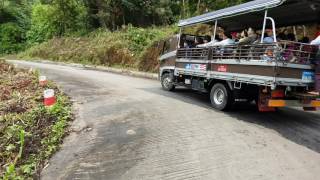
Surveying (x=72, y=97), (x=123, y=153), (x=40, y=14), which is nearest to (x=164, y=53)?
(x=72, y=97)

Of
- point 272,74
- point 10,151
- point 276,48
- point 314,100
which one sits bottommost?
point 10,151

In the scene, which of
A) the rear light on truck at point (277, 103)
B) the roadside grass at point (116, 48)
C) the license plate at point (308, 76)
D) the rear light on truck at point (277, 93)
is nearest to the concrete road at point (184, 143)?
the rear light on truck at point (277, 103)

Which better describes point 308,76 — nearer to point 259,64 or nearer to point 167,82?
point 259,64

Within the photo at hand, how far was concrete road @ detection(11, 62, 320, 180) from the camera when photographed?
612 centimetres

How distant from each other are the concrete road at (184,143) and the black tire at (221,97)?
248 millimetres

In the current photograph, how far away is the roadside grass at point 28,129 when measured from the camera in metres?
6.61

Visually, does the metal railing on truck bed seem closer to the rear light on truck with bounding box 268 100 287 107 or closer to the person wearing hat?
the person wearing hat

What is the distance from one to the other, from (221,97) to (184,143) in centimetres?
342

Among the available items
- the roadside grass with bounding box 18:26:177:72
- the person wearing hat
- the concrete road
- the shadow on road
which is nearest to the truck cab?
the person wearing hat

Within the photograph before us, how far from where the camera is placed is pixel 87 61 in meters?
28.6

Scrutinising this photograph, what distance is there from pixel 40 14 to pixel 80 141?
117ft

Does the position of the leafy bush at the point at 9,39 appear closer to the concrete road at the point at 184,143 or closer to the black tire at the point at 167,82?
the black tire at the point at 167,82

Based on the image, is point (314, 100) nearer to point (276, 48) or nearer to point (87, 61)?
point (276, 48)

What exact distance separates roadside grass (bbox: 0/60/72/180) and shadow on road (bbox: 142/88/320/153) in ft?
13.8
